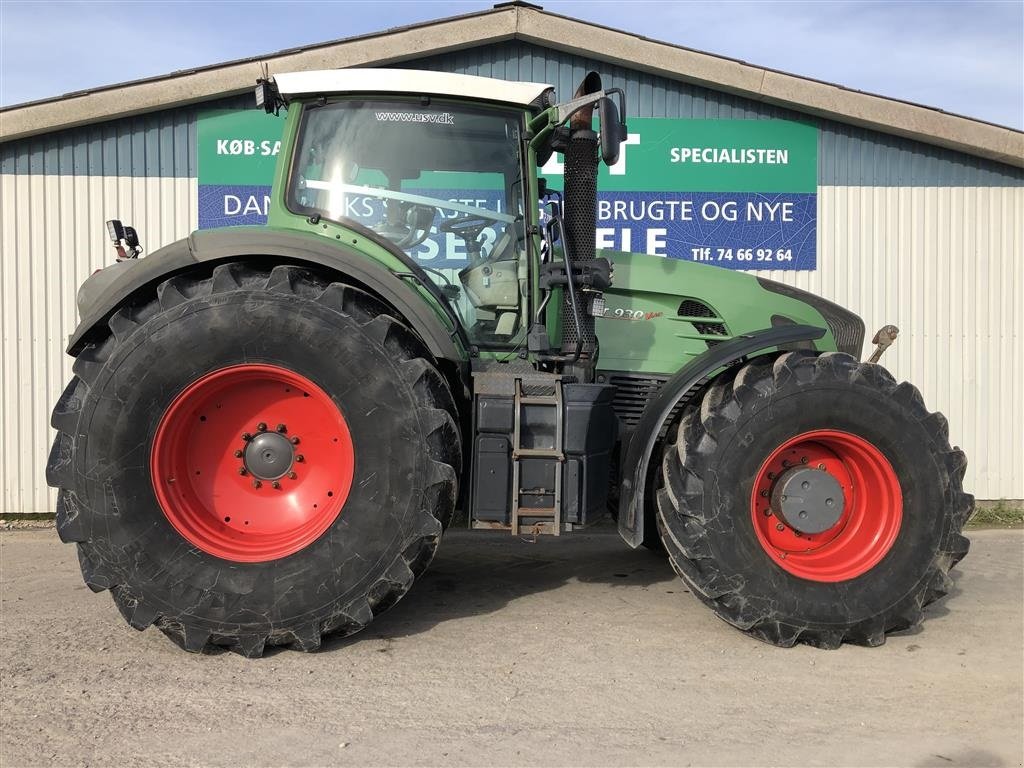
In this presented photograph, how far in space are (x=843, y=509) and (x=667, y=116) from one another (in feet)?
14.8

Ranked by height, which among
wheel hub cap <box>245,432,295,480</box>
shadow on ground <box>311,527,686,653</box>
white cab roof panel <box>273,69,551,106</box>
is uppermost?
white cab roof panel <box>273,69,551,106</box>

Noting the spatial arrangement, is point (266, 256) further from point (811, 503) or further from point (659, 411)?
point (811, 503)

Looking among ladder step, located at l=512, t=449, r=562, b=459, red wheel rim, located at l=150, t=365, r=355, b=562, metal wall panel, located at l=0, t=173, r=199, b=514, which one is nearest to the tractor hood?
ladder step, located at l=512, t=449, r=562, b=459

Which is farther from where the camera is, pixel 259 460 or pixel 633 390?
pixel 633 390

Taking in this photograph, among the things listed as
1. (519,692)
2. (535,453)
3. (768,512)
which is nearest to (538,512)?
(535,453)

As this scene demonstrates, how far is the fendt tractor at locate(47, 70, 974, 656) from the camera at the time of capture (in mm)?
3281

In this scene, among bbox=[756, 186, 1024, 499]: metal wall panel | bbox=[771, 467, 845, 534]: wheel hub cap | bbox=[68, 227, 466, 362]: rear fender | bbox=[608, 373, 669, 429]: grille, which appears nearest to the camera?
bbox=[68, 227, 466, 362]: rear fender

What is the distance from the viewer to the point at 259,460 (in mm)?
3475

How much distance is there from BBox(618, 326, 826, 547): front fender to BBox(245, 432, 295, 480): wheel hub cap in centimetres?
153

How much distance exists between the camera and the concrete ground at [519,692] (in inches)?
102

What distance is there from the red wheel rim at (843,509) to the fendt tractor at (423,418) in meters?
0.01

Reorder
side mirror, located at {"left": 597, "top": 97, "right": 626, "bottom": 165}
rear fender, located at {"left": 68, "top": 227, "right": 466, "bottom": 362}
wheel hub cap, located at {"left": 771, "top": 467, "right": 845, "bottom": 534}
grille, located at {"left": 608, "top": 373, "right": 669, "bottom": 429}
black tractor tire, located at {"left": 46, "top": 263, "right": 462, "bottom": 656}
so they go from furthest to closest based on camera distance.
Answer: grille, located at {"left": 608, "top": 373, "right": 669, "bottom": 429} → wheel hub cap, located at {"left": 771, "top": 467, "right": 845, "bottom": 534} → side mirror, located at {"left": 597, "top": 97, "right": 626, "bottom": 165} → rear fender, located at {"left": 68, "top": 227, "right": 466, "bottom": 362} → black tractor tire, located at {"left": 46, "top": 263, "right": 462, "bottom": 656}

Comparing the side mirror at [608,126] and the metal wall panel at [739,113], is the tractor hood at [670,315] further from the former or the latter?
the metal wall panel at [739,113]

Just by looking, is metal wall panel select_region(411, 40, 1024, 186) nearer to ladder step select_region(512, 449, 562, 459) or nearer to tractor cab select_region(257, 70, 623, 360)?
tractor cab select_region(257, 70, 623, 360)
